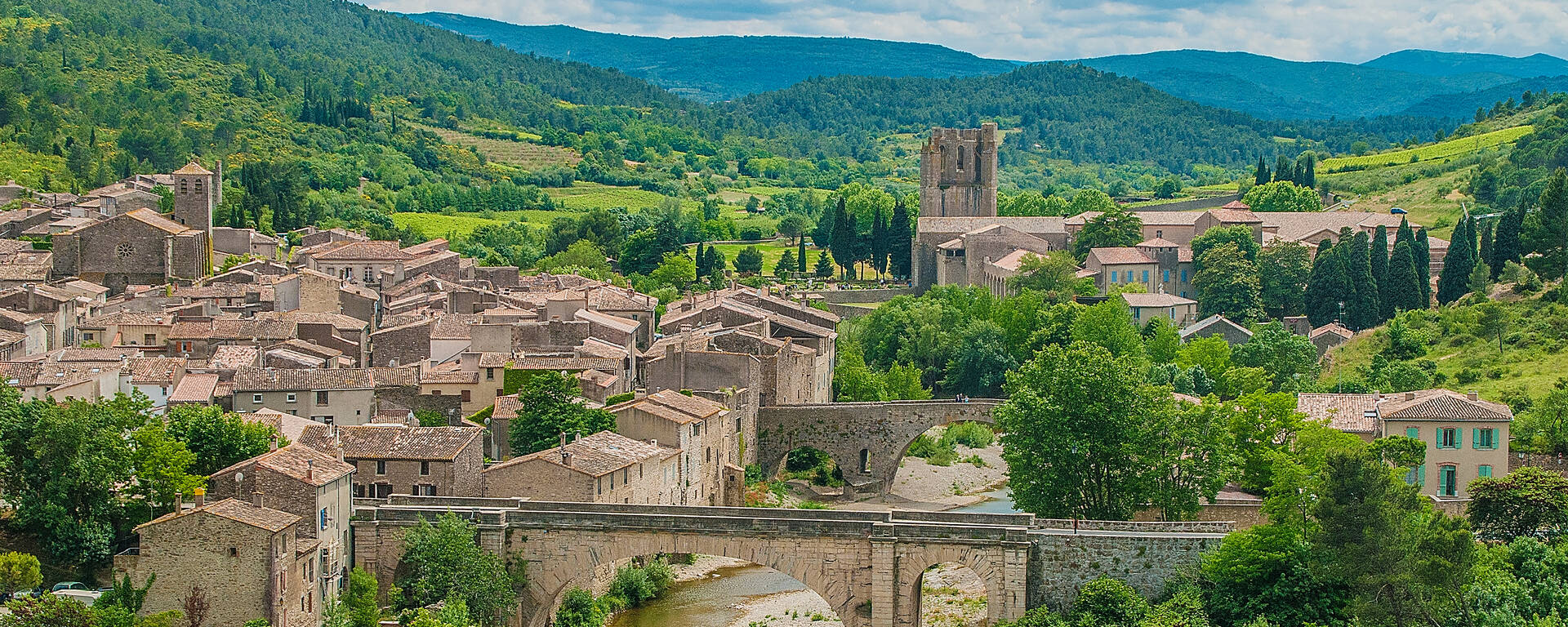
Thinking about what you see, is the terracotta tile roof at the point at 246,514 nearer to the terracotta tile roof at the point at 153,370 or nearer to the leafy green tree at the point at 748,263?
the terracotta tile roof at the point at 153,370

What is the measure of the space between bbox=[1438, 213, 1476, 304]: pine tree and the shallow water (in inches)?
1358

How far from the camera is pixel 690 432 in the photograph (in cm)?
Answer: 4666

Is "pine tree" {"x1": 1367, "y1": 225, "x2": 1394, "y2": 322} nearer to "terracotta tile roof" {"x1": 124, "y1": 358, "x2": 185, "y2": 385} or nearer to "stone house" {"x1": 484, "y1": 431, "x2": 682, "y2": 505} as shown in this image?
"stone house" {"x1": 484, "y1": 431, "x2": 682, "y2": 505}

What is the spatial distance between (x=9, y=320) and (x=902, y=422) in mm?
24030

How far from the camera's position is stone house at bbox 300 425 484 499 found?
131ft

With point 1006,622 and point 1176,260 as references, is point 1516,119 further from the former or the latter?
point 1006,622

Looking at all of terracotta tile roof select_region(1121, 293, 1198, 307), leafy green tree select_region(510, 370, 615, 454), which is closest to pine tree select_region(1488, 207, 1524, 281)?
terracotta tile roof select_region(1121, 293, 1198, 307)

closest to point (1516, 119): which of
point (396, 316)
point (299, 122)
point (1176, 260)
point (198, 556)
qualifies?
point (1176, 260)

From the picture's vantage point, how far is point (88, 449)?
122ft

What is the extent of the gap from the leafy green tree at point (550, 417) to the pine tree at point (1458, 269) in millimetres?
37483

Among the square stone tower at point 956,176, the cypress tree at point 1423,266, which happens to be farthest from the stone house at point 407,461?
the square stone tower at point 956,176

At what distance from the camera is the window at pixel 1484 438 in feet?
147

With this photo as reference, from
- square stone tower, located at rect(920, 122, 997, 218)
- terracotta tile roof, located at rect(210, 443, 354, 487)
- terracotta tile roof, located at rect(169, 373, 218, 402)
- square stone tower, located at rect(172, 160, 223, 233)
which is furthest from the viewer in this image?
square stone tower, located at rect(920, 122, 997, 218)

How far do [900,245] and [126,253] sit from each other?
41.6m
